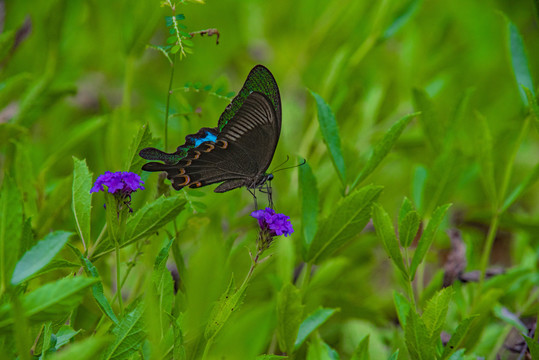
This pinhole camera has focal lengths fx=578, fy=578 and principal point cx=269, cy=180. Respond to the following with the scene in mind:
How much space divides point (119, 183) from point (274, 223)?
8.0 inches

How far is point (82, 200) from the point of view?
766mm

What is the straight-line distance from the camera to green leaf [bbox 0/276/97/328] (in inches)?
22.6

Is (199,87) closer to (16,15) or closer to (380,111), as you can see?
(16,15)

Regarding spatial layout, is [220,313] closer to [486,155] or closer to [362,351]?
[362,351]

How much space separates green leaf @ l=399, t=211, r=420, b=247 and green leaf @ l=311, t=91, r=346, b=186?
0.47 feet

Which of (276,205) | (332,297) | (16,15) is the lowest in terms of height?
(332,297)

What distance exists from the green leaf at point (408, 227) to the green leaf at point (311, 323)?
0.52ft

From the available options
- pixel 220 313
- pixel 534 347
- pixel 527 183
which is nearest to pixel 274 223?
pixel 220 313

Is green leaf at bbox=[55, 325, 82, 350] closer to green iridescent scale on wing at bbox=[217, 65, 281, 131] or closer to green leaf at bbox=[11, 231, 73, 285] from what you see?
green leaf at bbox=[11, 231, 73, 285]

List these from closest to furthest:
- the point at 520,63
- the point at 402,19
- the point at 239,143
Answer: the point at 239,143, the point at 520,63, the point at 402,19

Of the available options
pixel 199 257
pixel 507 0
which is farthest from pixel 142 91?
pixel 507 0

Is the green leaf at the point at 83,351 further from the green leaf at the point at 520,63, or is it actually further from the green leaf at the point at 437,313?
the green leaf at the point at 520,63

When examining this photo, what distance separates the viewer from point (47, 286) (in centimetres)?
59

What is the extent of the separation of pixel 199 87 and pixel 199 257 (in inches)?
14.0
